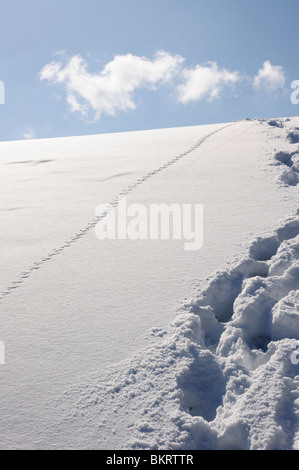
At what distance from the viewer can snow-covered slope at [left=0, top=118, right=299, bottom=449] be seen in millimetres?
1802

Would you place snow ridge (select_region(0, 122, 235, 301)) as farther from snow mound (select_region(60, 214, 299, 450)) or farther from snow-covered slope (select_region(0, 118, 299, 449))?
snow mound (select_region(60, 214, 299, 450))

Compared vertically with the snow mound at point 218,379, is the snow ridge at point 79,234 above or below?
above

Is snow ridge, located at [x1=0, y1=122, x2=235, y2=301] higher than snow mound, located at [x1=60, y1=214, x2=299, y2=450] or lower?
higher

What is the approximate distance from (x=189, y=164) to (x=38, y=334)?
388cm

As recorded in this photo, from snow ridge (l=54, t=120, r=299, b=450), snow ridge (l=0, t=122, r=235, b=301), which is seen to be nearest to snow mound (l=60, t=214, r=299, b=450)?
snow ridge (l=54, t=120, r=299, b=450)

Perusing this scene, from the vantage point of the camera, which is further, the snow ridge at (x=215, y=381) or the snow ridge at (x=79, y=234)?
the snow ridge at (x=79, y=234)

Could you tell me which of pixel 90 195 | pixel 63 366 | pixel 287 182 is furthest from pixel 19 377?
pixel 287 182

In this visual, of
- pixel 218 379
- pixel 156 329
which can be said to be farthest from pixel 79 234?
pixel 218 379

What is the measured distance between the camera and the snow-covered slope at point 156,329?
5.91ft

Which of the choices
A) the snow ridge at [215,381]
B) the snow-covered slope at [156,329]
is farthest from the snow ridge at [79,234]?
the snow ridge at [215,381]

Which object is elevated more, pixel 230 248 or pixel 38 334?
pixel 230 248

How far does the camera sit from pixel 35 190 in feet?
17.6

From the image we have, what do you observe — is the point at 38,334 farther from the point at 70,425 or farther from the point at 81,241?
the point at 81,241

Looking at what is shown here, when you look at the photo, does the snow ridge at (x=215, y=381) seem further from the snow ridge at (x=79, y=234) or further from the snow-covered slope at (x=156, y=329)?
the snow ridge at (x=79, y=234)
